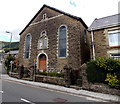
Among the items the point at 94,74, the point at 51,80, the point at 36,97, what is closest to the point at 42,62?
the point at 51,80

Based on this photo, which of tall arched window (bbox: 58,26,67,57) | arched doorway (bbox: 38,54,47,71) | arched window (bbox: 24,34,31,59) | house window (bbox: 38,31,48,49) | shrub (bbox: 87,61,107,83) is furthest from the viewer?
arched window (bbox: 24,34,31,59)

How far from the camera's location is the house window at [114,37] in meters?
11.0

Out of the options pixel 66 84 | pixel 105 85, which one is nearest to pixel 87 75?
pixel 105 85

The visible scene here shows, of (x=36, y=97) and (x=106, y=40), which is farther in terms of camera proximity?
(x=106, y=40)

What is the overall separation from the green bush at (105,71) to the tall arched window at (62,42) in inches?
239

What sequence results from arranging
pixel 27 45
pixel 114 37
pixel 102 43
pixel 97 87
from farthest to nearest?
pixel 27 45 → pixel 102 43 → pixel 114 37 → pixel 97 87

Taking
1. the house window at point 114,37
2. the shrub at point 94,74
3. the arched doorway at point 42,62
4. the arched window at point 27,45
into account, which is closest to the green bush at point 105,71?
the shrub at point 94,74

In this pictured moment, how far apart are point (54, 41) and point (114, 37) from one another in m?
8.70

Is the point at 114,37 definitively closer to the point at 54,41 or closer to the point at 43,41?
the point at 54,41

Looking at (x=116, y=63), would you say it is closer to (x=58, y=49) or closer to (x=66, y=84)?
(x=66, y=84)

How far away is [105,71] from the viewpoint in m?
8.65

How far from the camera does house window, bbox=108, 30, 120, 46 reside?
1099cm

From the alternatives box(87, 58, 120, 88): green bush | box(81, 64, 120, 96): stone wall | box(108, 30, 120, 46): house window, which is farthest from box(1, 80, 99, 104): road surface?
box(108, 30, 120, 46): house window

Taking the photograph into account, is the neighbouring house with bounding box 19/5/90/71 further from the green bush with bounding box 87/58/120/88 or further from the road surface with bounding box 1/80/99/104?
the road surface with bounding box 1/80/99/104
